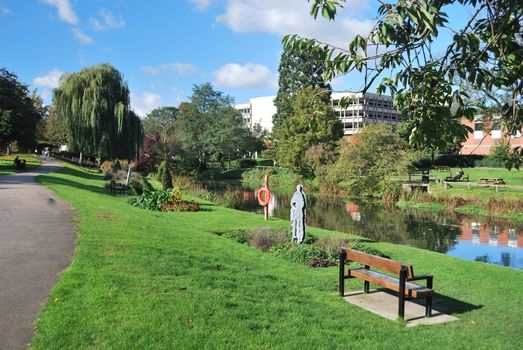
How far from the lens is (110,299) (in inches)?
247

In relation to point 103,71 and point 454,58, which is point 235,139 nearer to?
point 103,71

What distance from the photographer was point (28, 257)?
28.1 feet

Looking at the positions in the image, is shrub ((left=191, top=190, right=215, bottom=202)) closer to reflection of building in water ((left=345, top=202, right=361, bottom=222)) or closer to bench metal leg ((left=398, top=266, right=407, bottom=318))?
reflection of building in water ((left=345, top=202, right=361, bottom=222))

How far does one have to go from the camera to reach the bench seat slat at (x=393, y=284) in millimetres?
7285

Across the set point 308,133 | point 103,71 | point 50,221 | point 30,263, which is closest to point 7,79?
point 103,71

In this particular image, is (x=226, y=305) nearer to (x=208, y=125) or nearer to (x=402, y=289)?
(x=402, y=289)

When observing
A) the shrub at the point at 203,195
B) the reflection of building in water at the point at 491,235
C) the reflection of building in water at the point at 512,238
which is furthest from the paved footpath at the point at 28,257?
the reflection of building in water at the point at 512,238

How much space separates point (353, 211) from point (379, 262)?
2585 cm

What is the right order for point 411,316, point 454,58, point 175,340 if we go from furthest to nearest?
point 411,316 → point 175,340 → point 454,58

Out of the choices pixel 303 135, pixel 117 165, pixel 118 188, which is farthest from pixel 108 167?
pixel 303 135

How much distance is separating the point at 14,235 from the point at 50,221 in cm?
224

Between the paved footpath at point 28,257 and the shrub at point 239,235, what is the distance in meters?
4.78

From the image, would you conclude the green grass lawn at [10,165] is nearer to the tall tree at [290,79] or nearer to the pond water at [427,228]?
the pond water at [427,228]

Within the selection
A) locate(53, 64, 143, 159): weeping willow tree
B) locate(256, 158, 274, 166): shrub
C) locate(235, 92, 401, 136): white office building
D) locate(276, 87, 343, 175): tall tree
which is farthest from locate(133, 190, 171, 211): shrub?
locate(235, 92, 401, 136): white office building
